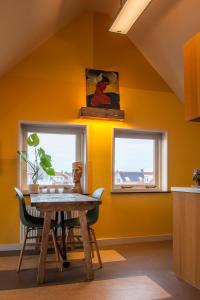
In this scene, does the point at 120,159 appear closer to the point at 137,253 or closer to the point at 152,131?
the point at 152,131

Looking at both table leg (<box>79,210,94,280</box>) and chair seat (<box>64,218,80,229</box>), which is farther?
chair seat (<box>64,218,80,229</box>)

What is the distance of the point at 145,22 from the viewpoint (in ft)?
13.7

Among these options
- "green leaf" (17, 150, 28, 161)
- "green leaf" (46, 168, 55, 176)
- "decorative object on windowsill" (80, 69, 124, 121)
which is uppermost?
"decorative object on windowsill" (80, 69, 124, 121)

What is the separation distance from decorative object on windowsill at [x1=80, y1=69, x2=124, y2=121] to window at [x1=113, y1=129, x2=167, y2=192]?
0.37 m

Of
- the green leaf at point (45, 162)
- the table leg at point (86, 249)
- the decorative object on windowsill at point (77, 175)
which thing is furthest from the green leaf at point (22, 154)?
the table leg at point (86, 249)

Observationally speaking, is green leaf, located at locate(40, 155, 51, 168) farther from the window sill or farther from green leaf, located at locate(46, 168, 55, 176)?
the window sill

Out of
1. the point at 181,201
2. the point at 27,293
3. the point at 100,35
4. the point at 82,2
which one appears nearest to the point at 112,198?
the point at 181,201

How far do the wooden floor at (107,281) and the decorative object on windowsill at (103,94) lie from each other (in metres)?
2.11

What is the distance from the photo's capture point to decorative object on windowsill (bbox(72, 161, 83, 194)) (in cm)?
427

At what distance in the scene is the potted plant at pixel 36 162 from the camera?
4020 millimetres

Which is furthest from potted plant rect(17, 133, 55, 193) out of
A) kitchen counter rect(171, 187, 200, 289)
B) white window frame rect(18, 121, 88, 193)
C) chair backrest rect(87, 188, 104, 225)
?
kitchen counter rect(171, 187, 200, 289)

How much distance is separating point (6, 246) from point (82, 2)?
12.3 feet

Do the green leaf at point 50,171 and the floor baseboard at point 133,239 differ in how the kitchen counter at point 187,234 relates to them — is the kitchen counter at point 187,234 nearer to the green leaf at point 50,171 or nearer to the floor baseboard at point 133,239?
the floor baseboard at point 133,239

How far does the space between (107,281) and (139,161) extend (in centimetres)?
242
